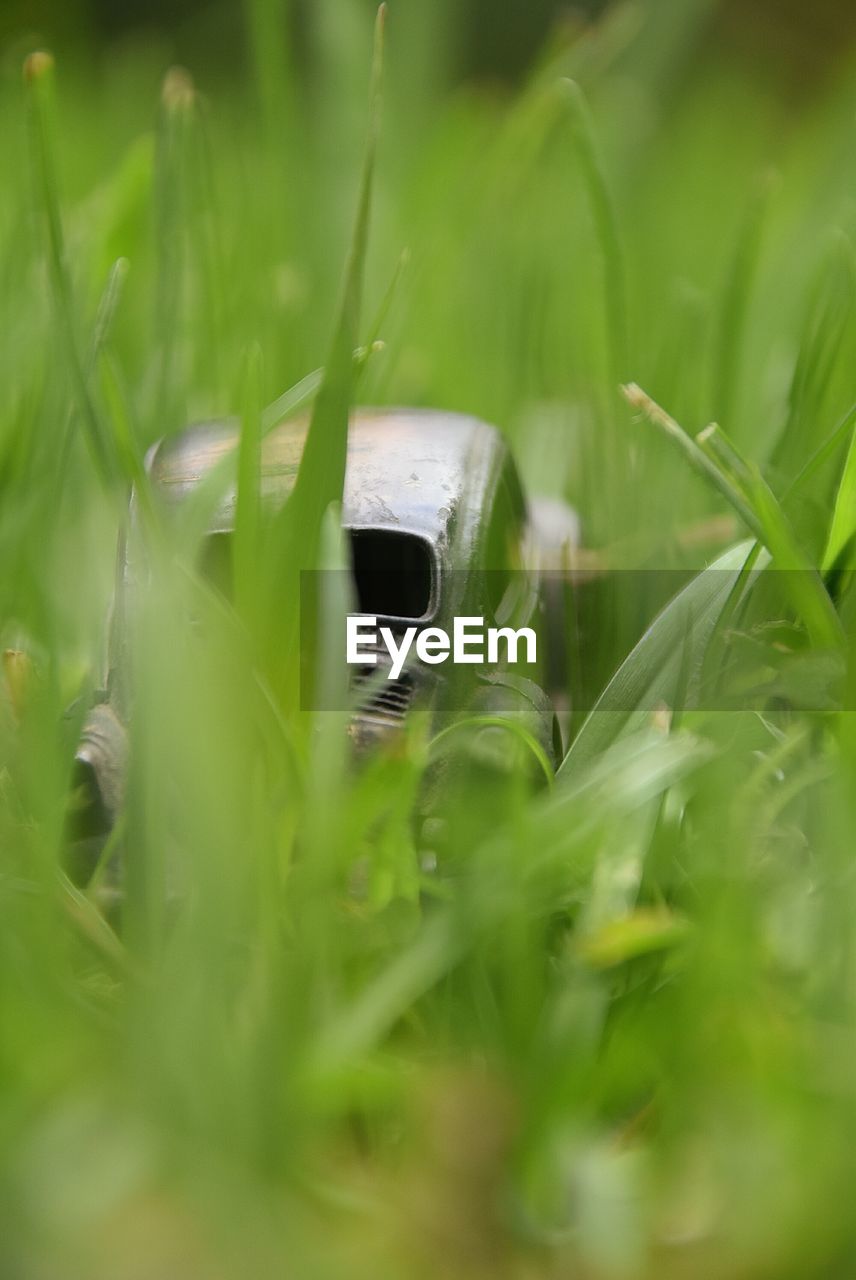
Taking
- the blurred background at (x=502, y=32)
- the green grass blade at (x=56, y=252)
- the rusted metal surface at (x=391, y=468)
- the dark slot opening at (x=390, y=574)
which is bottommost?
the dark slot opening at (x=390, y=574)

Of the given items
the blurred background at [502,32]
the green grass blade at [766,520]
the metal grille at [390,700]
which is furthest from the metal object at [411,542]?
the blurred background at [502,32]

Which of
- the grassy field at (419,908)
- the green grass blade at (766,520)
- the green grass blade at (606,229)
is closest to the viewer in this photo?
the grassy field at (419,908)

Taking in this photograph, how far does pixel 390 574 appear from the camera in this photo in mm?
745

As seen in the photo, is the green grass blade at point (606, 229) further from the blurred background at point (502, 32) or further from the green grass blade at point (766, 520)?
the blurred background at point (502, 32)

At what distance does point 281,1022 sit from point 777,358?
1096mm

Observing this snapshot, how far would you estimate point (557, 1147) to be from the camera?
1.51 ft

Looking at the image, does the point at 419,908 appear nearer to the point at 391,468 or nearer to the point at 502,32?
the point at 391,468

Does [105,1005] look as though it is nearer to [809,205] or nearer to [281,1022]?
[281,1022]

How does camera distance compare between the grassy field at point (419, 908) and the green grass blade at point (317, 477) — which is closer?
the grassy field at point (419, 908)

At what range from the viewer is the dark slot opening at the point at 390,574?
716 mm

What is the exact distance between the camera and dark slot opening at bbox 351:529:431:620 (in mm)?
Answer: 716

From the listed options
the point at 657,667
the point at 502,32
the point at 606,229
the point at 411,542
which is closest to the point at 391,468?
the point at 411,542

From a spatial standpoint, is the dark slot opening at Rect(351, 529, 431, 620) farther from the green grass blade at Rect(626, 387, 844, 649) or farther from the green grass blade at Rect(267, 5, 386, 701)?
the green grass blade at Rect(626, 387, 844, 649)

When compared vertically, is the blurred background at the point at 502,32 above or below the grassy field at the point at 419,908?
above
